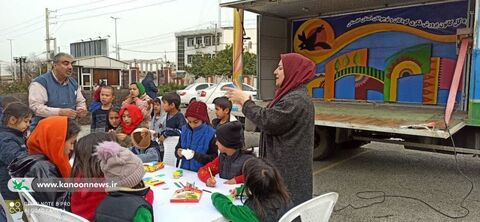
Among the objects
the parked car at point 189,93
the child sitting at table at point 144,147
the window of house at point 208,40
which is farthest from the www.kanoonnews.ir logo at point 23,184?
the window of house at point 208,40

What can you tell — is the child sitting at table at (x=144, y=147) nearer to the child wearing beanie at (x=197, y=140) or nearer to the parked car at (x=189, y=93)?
the child wearing beanie at (x=197, y=140)

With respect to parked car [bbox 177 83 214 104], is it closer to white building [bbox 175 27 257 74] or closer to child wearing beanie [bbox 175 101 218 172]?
child wearing beanie [bbox 175 101 218 172]

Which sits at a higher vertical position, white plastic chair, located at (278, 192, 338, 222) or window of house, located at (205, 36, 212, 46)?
window of house, located at (205, 36, 212, 46)

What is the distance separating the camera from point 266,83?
292 inches

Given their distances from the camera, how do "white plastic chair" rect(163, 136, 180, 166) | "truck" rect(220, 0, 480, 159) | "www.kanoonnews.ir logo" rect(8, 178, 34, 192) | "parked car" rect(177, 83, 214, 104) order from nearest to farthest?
1. "www.kanoonnews.ir logo" rect(8, 178, 34, 192)
2. "white plastic chair" rect(163, 136, 180, 166)
3. "truck" rect(220, 0, 480, 159)
4. "parked car" rect(177, 83, 214, 104)

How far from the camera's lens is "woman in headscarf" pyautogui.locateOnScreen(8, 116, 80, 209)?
213 cm

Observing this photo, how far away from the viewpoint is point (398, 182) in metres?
5.08

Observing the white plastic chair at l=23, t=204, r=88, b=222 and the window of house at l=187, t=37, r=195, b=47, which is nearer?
the white plastic chair at l=23, t=204, r=88, b=222

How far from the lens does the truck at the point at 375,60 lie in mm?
5287

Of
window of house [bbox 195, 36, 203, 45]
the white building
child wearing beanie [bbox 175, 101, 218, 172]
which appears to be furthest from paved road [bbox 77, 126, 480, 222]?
window of house [bbox 195, 36, 203, 45]

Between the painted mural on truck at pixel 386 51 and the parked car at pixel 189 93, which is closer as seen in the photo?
the painted mural on truck at pixel 386 51

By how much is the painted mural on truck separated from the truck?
0.02 m

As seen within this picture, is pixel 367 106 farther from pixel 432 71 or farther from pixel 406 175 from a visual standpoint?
pixel 406 175

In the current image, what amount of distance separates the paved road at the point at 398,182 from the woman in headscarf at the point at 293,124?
158 cm
